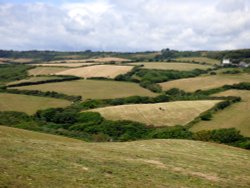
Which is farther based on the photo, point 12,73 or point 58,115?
point 12,73

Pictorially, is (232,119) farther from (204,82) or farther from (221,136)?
(204,82)

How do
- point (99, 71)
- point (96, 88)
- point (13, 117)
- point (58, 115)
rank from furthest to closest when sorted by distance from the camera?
1. point (99, 71)
2. point (96, 88)
3. point (58, 115)
4. point (13, 117)

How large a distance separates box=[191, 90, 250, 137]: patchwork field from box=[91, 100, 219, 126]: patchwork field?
433 cm

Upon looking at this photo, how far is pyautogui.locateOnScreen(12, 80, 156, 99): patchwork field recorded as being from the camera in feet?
409

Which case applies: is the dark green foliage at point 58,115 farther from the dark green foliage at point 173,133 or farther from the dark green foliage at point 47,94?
the dark green foliage at point 173,133

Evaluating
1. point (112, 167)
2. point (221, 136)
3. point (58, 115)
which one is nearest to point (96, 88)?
point (58, 115)

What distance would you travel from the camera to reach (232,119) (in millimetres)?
92312

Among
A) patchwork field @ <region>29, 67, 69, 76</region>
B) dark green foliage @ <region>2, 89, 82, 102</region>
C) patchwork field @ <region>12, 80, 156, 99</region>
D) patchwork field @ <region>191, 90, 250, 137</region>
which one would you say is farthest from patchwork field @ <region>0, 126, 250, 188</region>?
patchwork field @ <region>29, 67, 69, 76</region>

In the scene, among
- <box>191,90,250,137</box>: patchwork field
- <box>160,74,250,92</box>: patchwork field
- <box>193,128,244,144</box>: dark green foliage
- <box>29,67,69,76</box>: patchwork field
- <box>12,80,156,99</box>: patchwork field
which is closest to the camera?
<box>193,128,244,144</box>: dark green foliage

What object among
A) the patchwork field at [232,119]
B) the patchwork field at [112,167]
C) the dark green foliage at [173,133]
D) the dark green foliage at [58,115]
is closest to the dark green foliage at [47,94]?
the dark green foliage at [58,115]

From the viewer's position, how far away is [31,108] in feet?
356

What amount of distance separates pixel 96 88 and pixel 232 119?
173 ft

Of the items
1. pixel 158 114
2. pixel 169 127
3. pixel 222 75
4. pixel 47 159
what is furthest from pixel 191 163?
pixel 222 75

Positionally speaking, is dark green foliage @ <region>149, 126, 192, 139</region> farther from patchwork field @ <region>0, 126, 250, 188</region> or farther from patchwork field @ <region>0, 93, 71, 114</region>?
patchwork field @ <region>0, 126, 250, 188</region>
